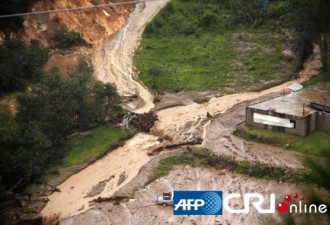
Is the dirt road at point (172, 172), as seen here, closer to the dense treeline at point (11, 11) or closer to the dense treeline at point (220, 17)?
the dense treeline at point (11, 11)

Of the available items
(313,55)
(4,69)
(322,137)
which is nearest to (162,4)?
(313,55)

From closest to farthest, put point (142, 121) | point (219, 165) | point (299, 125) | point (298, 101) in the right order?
point (219, 165) → point (299, 125) → point (298, 101) → point (142, 121)

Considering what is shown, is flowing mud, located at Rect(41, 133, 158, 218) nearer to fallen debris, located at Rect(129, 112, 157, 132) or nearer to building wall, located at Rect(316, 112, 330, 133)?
fallen debris, located at Rect(129, 112, 157, 132)

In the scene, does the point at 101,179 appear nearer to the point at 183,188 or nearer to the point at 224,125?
the point at 183,188

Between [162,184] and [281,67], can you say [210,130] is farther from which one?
[281,67]

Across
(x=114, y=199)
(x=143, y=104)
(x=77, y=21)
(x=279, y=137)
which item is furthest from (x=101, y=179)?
(x=77, y=21)

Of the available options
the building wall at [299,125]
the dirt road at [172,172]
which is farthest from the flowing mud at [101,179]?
the building wall at [299,125]
